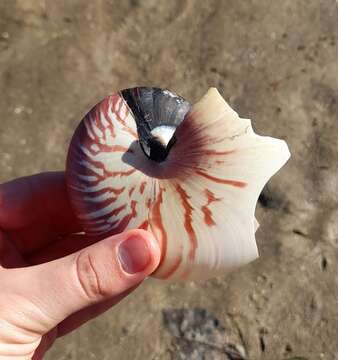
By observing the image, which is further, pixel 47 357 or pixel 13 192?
pixel 47 357

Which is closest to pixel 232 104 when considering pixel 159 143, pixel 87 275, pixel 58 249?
pixel 58 249

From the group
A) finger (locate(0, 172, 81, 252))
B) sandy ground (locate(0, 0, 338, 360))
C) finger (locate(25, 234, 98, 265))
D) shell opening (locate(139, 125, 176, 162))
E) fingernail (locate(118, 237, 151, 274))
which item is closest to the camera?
fingernail (locate(118, 237, 151, 274))

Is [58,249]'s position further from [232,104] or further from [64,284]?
[232,104]

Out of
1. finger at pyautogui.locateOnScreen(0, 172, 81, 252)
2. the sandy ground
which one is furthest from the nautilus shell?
the sandy ground

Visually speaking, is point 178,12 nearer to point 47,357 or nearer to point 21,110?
point 21,110

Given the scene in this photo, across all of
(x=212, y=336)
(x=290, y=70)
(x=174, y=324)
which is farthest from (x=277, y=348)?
(x=290, y=70)

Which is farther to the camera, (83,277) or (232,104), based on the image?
(232,104)

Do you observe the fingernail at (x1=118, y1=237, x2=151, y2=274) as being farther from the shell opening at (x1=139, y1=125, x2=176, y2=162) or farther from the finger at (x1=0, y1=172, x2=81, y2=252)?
the finger at (x1=0, y1=172, x2=81, y2=252)
